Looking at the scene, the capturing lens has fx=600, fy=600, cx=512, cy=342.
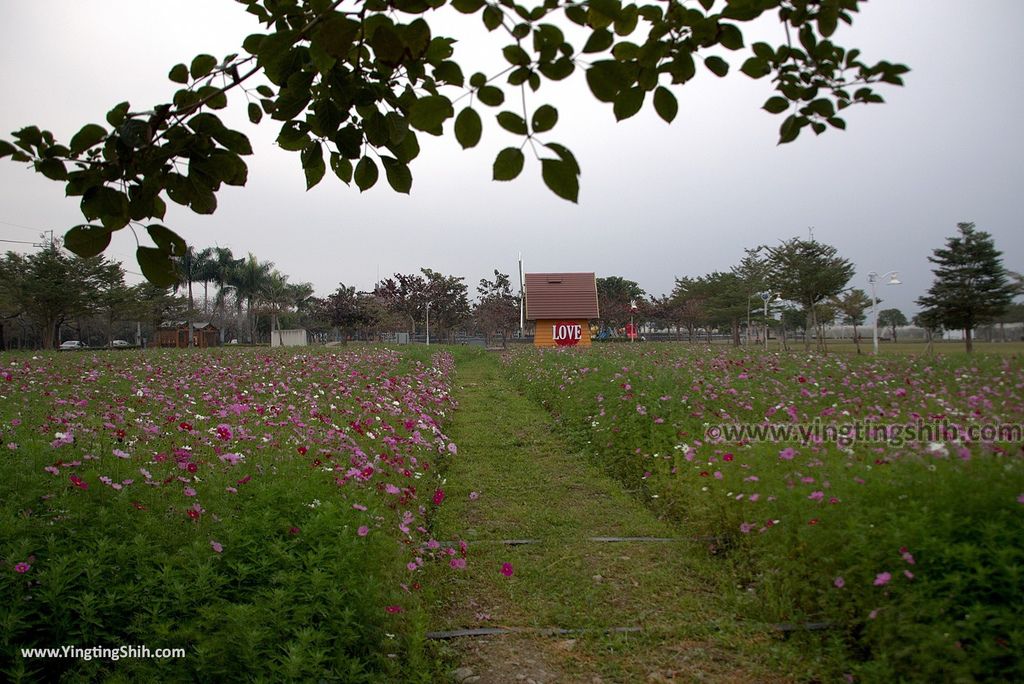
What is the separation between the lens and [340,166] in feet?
5.98

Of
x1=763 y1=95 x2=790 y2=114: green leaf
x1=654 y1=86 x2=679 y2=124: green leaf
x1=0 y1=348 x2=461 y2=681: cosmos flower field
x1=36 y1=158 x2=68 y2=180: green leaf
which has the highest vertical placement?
x1=763 y1=95 x2=790 y2=114: green leaf

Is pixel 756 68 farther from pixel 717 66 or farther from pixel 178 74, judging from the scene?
pixel 178 74

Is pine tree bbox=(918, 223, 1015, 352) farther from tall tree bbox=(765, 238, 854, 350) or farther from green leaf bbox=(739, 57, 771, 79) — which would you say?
green leaf bbox=(739, 57, 771, 79)

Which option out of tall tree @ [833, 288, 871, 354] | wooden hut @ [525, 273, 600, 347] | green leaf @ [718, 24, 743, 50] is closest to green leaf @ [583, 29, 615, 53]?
green leaf @ [718, 24, 743, 50]

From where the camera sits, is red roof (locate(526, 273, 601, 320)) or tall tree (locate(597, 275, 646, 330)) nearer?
red roof (locate(526, 273, 601, 320))

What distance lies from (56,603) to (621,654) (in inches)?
89.1

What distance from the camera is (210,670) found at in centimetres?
207

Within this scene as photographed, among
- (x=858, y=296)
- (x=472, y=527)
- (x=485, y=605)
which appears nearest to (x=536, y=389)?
(x=472, y=527)

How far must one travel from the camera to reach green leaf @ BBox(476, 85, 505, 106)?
1361 millimetres

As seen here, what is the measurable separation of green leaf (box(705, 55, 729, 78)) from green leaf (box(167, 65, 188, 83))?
4.87ft

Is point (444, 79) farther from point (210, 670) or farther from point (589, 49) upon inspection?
point (210, 670)

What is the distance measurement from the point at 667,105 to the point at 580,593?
274 cm

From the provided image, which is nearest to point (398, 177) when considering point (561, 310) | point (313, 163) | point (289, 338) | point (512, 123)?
point (313, 163)

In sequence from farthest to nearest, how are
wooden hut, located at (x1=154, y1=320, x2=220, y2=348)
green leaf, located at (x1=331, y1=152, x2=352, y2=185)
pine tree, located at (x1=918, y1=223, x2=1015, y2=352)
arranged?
wooden hut, located at (x1=154, y1=320, x2=220, y2=348), pine tree, located at (x1=918, y1=223, x2=1015, y2=352), green leaf, located at (x1=331, y1=152, x2=352, y2=185)
